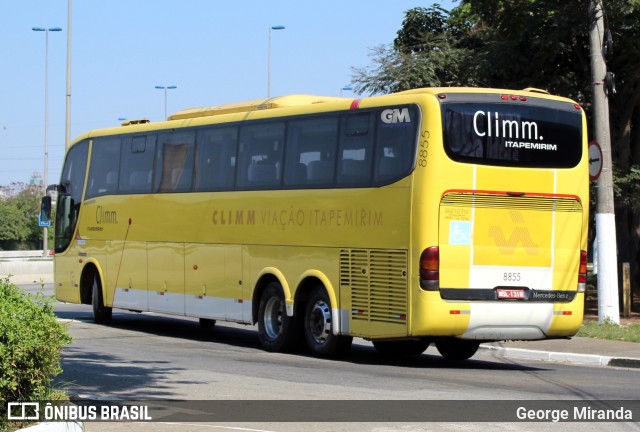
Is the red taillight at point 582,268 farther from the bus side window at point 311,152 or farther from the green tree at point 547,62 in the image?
the green tree at point 547,62

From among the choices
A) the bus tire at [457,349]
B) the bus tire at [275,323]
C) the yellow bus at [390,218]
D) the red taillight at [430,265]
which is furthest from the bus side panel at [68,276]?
the red taillight at [430,265]

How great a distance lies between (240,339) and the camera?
69.8 ft

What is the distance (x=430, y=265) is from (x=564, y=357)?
12.5ft

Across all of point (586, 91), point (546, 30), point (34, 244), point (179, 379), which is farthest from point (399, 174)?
point (34, 244)

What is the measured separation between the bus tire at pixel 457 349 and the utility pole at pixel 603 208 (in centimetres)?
542

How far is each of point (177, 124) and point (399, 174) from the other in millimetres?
6843

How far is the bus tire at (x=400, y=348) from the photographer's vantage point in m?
18.3

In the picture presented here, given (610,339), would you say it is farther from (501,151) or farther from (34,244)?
(34,244)

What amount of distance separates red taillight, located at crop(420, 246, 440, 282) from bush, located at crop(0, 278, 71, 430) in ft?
21.7

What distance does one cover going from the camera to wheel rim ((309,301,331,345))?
17109 mm

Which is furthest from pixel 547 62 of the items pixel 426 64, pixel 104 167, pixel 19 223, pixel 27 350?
pixel 19 223

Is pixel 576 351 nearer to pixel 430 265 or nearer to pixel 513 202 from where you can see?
pixel 513 202

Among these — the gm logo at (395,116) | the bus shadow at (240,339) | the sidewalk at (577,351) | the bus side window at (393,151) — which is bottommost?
the bus shadow at (240,339)

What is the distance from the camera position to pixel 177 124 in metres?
21.3
